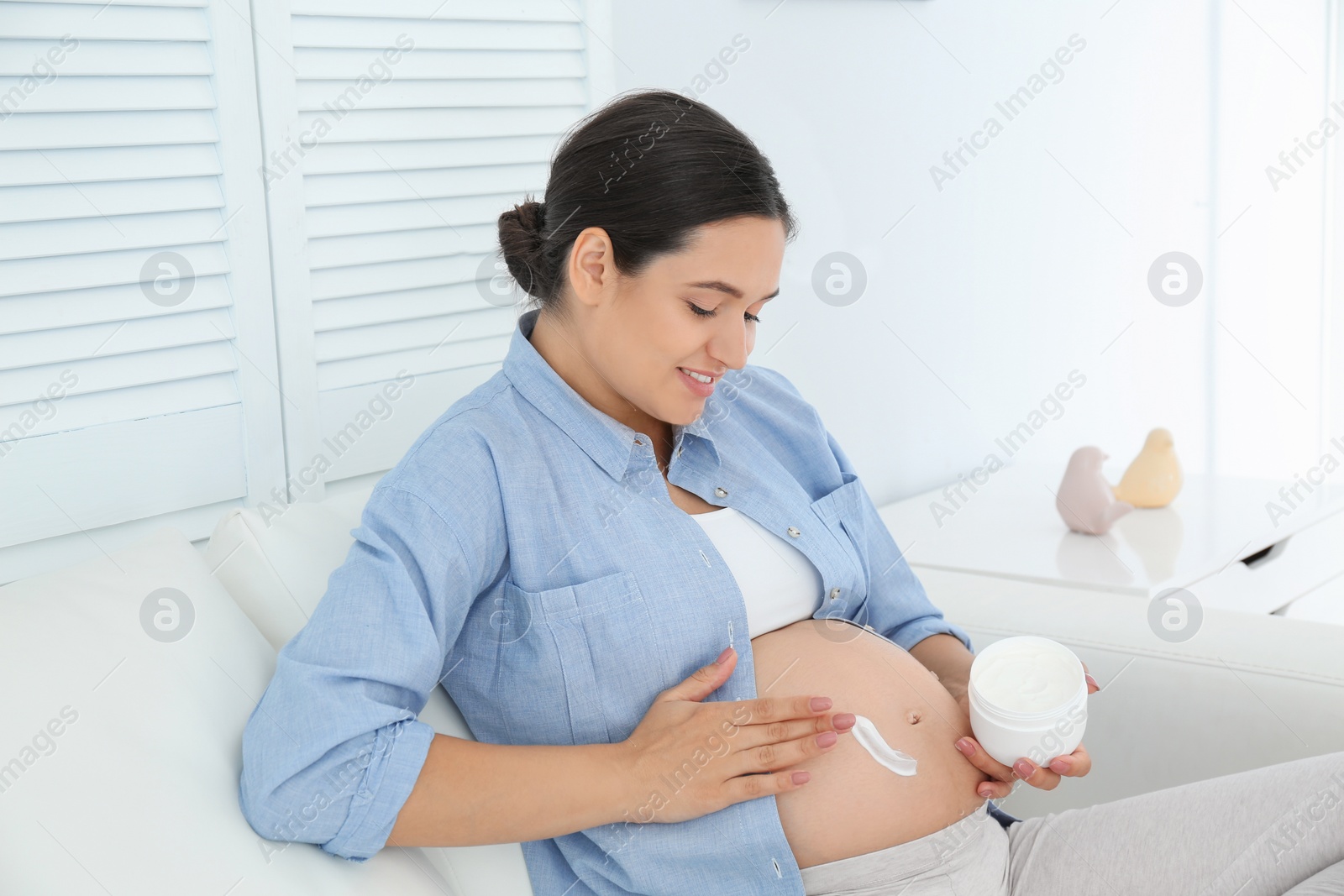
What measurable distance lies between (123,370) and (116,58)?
12.3 inches

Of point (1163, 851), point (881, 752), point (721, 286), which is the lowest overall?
point (1163, 851)

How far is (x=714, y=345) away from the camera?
107 centimetres

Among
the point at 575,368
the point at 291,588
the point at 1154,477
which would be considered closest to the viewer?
the point at 291,588

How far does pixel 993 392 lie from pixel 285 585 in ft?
6.32

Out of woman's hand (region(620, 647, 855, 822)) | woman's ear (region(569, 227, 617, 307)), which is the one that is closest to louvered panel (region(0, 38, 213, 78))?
woman's ear (region(569, 227, 617, 307))

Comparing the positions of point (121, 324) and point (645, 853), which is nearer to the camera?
point (645, 853)

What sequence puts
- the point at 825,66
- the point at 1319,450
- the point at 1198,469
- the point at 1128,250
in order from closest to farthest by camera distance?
1. the point at 825,66
2. the point at 1128,250
3. the point at 1198,469
4. the point at 1319,450

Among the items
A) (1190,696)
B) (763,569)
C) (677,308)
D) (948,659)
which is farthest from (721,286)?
(1190,696)

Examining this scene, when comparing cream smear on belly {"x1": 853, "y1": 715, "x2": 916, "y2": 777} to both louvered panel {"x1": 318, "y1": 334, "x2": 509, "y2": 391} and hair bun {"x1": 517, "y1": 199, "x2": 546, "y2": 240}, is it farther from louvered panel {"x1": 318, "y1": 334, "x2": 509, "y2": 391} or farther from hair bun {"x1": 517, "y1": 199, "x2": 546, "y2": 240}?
louvered panel {"x1": 318, "y1": 334, "x2": 509, "y2": 391}

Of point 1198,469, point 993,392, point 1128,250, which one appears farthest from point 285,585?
point 1198,469

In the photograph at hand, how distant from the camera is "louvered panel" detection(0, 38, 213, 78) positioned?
1054mm

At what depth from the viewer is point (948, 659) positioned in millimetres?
1265

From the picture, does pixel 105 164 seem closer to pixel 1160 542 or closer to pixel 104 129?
pixel 104 129

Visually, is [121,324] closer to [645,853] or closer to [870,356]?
[645,853]
